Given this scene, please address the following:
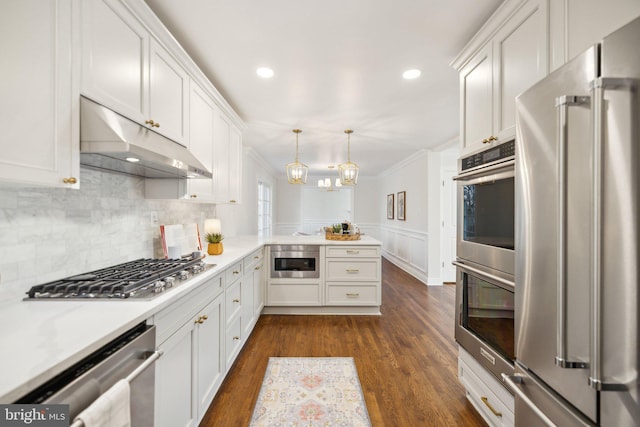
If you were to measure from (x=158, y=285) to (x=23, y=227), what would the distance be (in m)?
0.60

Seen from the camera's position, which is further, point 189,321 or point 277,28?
point 277,28

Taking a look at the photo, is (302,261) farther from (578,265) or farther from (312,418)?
(578,265)

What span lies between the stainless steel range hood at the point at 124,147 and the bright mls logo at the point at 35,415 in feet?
3.08

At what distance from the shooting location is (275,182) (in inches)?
328

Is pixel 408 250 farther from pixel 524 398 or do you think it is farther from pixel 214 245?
pixel 524 398

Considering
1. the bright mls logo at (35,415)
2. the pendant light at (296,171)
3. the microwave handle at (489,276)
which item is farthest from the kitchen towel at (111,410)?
the pendant light at (296,171)

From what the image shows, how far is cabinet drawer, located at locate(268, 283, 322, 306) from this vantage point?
3557 mm

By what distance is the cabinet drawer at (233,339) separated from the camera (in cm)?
213

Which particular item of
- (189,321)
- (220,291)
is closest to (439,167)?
(220,291)

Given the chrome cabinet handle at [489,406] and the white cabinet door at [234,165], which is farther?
the white cabinet door at [234,165]

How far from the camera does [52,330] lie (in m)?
0.91

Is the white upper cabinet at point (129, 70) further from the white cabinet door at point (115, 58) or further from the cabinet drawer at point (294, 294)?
the cabinet drawer at point (294, 294)

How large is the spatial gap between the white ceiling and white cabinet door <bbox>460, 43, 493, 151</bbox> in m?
0.24

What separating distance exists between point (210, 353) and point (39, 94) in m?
1.54
